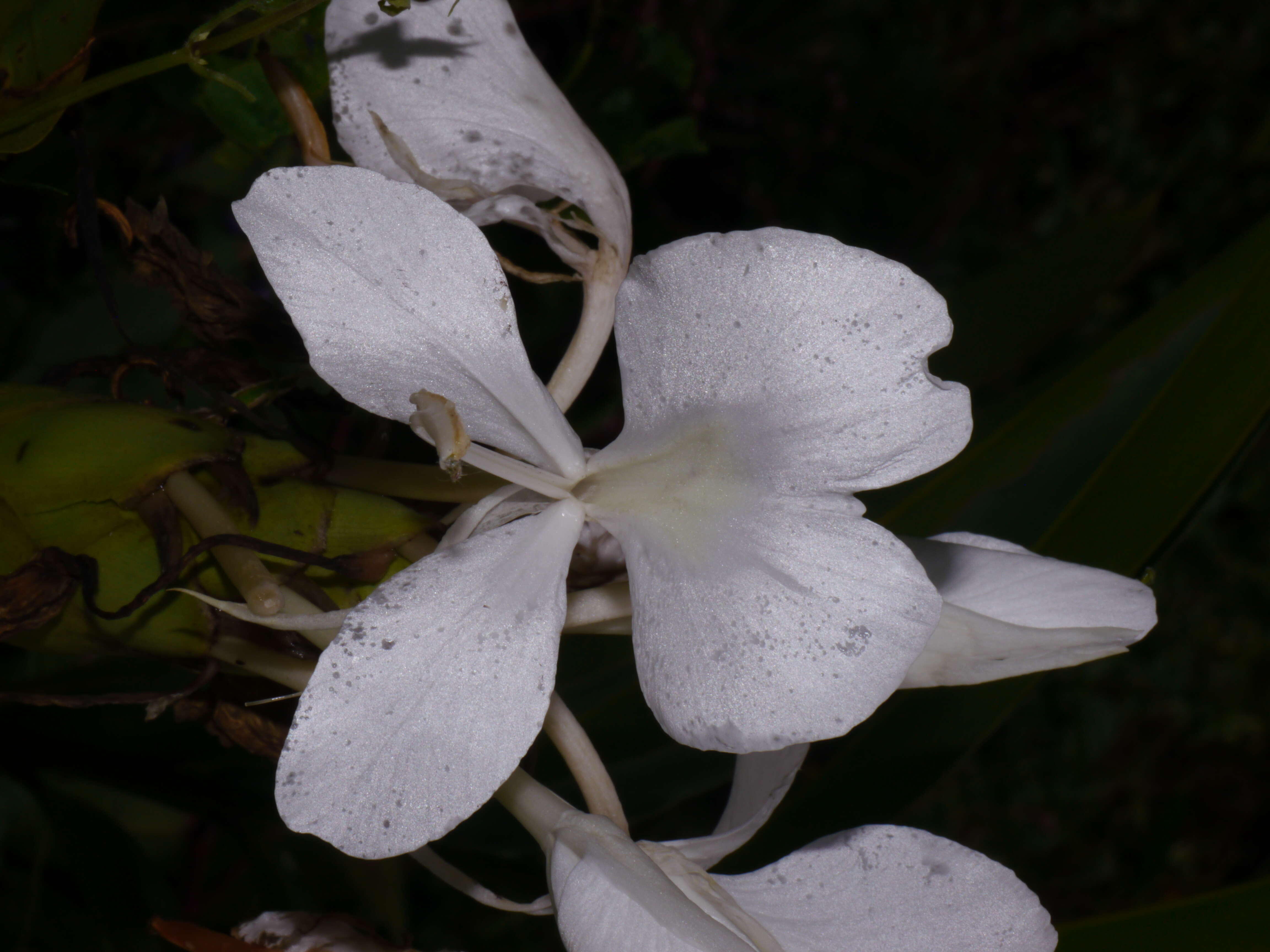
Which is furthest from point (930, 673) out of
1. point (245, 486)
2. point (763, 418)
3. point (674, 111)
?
point (674, 111)

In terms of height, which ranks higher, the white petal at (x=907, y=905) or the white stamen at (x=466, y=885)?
the white petal at (x=907, y=905)

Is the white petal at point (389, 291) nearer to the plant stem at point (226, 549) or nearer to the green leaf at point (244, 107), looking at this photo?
the plant stem at point (226, 549)

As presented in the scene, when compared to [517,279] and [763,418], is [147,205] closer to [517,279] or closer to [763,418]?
[517,279]

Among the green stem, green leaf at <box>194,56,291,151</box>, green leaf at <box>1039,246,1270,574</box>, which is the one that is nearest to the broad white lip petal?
green leaf at <box>1039,246,1270,574</box>

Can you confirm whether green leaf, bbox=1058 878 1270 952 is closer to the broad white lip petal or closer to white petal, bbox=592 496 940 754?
the broad white lip petal

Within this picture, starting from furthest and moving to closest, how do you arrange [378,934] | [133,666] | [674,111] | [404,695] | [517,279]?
[674,111] < [517,279] < [133,666] < [378,934] < [404,695]

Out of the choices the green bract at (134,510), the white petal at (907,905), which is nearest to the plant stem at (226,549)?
the green bract at (134,510)
